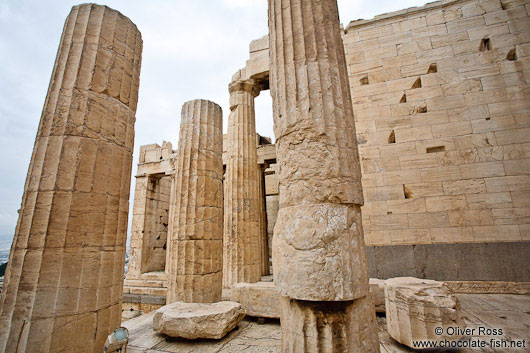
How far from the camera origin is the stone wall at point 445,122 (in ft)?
18.7

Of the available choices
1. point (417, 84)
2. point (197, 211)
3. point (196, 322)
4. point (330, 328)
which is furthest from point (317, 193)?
point (417, 84)

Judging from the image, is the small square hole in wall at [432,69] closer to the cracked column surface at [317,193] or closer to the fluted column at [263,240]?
the cracked column surface at [317,193]

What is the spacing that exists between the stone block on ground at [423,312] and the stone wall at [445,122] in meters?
2.93

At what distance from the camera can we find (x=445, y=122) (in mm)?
6289

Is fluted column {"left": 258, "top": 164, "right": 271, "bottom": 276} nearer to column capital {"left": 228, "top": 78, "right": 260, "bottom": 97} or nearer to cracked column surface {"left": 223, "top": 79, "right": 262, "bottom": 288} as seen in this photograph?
cracked column surface {"left": 223, "top": 79, "right": 262, "bottom": 288}

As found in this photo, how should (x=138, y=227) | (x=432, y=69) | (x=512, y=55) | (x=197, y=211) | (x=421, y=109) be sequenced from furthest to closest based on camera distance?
(x=138, y=227) < (x=432, y=69) < (x=421, y=109) < (x=512, y=55) < (x=197, y=211)

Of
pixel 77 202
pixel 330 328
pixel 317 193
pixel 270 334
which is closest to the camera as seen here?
pixel 330 328

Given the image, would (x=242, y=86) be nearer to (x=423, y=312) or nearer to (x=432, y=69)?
(x=432, y=69)

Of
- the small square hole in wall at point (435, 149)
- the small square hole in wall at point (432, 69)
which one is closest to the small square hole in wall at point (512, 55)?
the small square hole in wall at point (432, 69)

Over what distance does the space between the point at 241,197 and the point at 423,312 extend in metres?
5.84

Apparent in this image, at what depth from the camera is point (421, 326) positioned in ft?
10.0

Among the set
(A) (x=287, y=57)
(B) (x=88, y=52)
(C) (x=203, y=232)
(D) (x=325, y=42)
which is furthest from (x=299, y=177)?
(C) (x=203, y=232)

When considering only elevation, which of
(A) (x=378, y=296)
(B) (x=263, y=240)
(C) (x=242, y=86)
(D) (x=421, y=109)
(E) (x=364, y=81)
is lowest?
(A) (x=378, y=296)

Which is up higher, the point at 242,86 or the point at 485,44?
the point at 242,86
